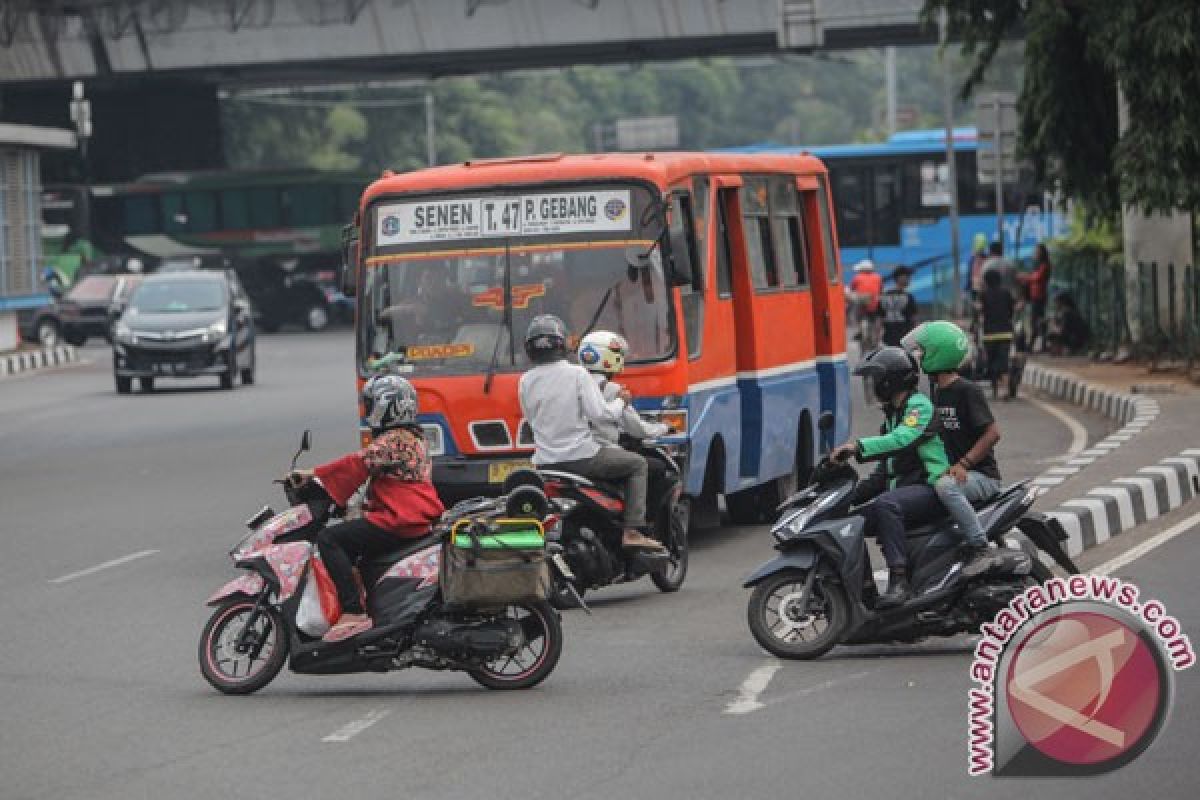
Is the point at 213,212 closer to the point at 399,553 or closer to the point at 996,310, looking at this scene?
the point at 996,310

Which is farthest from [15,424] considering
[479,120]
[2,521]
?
[479,120]

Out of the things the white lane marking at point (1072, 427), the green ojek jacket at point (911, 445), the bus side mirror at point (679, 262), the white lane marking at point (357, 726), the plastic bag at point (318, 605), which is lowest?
the white lane marking at point (1072, 427)

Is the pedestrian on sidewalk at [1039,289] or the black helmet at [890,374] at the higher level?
the black helmet at [890,374]

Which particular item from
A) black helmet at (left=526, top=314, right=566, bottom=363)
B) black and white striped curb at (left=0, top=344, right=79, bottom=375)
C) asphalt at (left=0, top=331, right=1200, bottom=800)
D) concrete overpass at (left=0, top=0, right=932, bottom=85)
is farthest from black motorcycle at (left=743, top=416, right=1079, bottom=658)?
concrete overpass at (left=0, top=0, right=932, bottom=85)

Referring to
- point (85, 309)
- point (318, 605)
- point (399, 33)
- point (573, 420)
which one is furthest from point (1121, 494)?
point (85, 309)

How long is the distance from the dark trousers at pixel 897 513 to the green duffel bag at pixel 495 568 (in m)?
1.57

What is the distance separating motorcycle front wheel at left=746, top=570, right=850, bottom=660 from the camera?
10.7 meters

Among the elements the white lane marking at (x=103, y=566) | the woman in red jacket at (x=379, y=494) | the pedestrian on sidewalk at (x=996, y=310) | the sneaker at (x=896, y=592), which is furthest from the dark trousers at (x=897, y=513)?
the pedestrian on sidewalk at (x=996, y=310)

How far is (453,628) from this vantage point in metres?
10.2

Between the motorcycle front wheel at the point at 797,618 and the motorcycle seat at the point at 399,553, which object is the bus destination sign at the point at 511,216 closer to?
the motorcycle front wheel at the point at 797,618

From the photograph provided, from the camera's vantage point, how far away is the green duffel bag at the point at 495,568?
10.1 metres

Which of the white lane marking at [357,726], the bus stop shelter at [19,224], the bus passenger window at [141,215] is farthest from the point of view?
the bus passenger window at [141,215]

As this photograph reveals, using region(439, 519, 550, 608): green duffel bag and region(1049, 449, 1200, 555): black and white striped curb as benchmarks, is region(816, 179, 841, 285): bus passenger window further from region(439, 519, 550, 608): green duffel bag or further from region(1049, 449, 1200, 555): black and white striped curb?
region(439, 519, 550, 608): green duffel bag

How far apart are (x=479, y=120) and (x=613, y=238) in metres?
90.6
